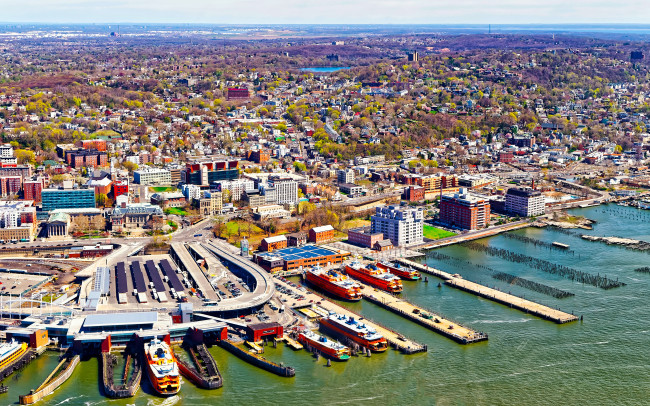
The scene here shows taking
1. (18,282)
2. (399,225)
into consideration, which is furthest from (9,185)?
(399,225)

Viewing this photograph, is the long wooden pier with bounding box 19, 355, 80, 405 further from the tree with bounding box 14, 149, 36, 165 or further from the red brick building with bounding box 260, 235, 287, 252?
the tree with bounding box 14, 149, 36, 165

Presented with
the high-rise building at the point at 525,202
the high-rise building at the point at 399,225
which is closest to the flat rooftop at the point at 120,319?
the high-rise building at the point at 399,225

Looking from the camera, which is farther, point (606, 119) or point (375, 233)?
point (606, 119)

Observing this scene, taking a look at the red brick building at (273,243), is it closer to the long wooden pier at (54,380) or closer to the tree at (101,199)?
the tree at (101,199)

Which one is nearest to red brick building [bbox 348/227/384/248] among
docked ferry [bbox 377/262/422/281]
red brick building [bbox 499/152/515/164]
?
docked ferry [bbox 377/262/422/281]

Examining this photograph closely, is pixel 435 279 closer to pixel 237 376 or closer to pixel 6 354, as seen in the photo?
pixel 237 376

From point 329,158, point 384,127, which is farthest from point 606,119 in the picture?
point 329,158

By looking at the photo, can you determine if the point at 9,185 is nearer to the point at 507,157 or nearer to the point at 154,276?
the point at 154,276
